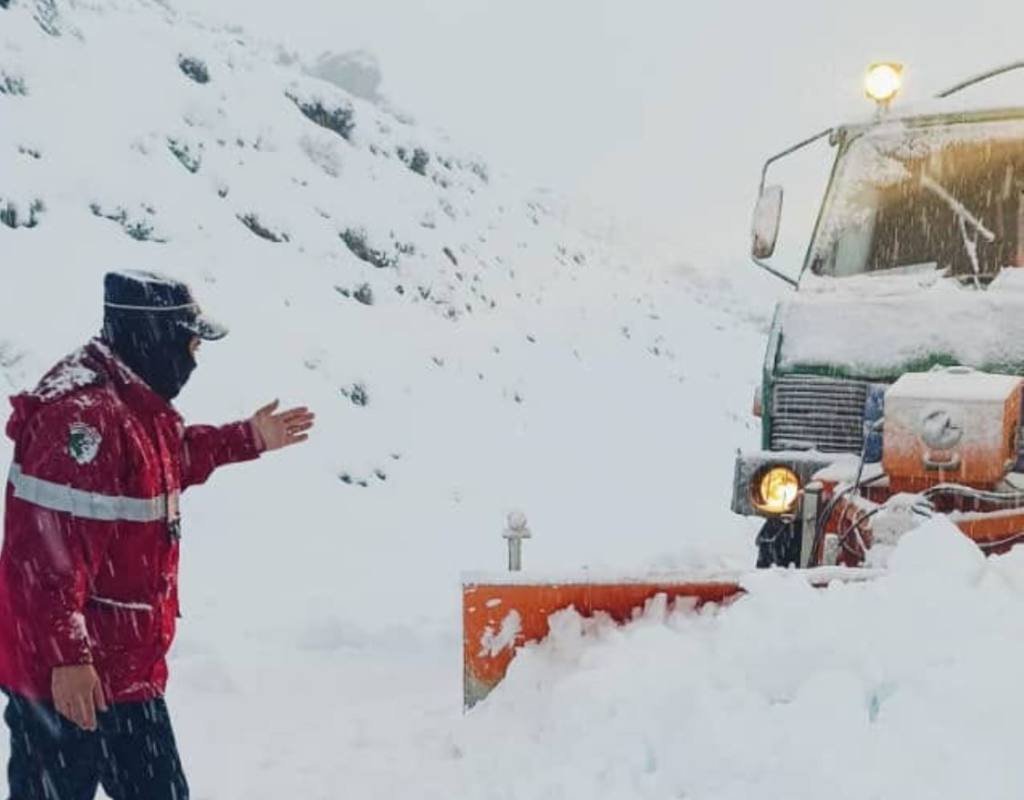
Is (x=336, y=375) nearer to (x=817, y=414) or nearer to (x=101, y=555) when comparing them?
(x=817, y=414)

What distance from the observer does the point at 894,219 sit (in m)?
5.21

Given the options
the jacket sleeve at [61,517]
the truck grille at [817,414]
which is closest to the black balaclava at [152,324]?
the jacket sleeve at [61,517]

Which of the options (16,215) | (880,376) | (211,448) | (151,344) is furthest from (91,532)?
(16,215)

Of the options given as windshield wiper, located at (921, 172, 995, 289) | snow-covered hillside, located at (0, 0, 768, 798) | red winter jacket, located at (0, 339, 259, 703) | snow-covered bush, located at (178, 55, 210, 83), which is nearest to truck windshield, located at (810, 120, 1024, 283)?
windshield wiper, located at (921, 172, 995, 289)

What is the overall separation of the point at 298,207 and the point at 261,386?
4.91 meters

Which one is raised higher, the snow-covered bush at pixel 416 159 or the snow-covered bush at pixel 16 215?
the snow-covered bush at pixel 416 159

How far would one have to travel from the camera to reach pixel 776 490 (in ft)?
14.9

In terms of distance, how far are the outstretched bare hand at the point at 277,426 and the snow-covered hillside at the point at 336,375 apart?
1.09 meters

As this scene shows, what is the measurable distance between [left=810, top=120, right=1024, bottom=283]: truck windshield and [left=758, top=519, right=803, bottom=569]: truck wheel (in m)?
1.22

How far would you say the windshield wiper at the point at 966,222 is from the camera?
4.93 meters

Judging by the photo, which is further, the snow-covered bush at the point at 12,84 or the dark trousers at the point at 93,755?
the snow-covered bush at the point at 12,84

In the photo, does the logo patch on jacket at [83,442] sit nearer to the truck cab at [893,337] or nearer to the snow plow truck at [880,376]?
the snow plow truck at [880,376]

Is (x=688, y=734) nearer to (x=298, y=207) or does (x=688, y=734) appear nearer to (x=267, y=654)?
(x=267, y=654)

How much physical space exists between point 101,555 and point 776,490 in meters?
2.68
